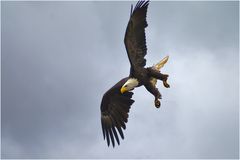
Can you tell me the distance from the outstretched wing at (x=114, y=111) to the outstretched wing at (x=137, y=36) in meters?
2.08

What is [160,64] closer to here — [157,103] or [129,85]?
[129,85]

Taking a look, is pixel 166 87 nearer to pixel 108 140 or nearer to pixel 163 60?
pixel 163 60

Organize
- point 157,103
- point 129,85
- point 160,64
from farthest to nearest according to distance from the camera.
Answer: point 160,64 → point 129,85 → point 157,103

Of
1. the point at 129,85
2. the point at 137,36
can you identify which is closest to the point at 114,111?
the point at 129,85

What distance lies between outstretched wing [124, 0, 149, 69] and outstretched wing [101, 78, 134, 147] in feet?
6.84

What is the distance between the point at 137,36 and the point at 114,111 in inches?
147

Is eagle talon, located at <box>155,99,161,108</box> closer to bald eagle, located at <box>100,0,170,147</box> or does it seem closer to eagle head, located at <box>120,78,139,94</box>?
bald eagle, located at <box>100,0,170,147</box>

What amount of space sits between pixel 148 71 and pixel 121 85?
1.59 metres

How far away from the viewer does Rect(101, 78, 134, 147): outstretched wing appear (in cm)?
2070

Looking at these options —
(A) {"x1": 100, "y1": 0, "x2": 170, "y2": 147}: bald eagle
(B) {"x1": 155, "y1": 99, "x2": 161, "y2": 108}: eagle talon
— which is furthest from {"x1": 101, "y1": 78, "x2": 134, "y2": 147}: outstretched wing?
(B) {"x1": 155, "y1": 99, "x2": 161, "y2": 108}: eagle talon

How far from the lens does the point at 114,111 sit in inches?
835

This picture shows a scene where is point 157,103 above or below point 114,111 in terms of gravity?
below

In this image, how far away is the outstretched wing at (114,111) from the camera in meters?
20.7

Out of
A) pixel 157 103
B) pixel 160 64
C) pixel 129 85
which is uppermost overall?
pixel 160 64
